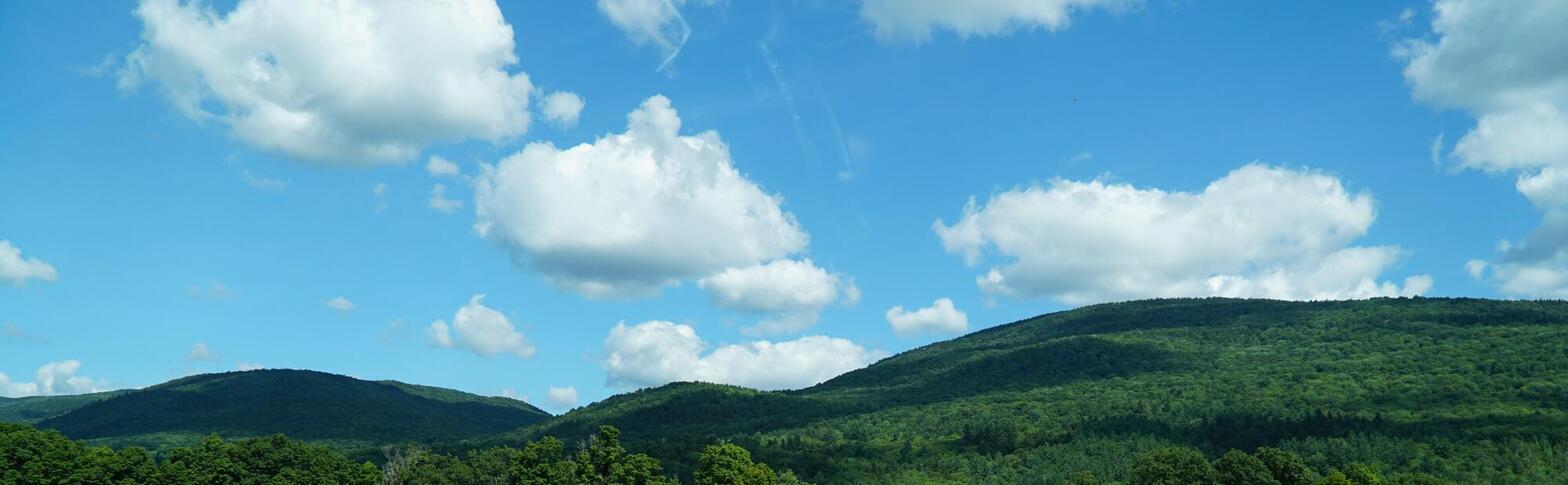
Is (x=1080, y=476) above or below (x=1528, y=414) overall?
below

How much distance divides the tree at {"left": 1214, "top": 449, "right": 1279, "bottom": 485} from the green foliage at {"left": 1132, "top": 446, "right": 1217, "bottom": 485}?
1431 millimetres

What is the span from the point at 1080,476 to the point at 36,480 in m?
133

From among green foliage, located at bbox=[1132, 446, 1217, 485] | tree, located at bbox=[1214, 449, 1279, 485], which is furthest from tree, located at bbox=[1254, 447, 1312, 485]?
green foliage, located at bbox=[1132, 446, 1217, 485]

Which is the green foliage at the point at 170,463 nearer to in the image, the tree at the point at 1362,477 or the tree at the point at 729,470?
the tree at the point at 729,470

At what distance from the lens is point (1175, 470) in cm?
12875

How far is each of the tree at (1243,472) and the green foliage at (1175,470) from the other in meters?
1.43

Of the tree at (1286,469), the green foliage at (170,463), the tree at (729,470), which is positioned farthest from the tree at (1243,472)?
the green foliage at (170,463)

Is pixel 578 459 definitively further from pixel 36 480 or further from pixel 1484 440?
pixel 1484 440

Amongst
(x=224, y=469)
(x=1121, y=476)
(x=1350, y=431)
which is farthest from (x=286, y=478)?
(x=1350, y=431)

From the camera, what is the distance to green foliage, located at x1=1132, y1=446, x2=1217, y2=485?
414 ft

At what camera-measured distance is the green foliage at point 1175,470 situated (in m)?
126

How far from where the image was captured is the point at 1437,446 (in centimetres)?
18000

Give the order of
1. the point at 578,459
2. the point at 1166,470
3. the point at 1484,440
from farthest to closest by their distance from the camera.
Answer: the point at 1484,440 → the point at 578,459 → the point at 1166,470

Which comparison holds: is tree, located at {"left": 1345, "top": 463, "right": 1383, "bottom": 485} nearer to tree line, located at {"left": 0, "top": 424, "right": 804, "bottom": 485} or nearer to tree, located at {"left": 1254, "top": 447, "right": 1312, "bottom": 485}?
tree, located at {"left": 1254, "top": 447, "right": 1312, "bottom": 485}
